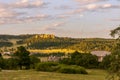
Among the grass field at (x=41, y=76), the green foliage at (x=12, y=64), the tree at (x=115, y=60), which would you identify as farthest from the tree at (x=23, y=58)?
the tree at (x=115, y=60)

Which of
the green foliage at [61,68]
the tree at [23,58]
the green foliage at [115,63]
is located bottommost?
the green foliage at [61,68]

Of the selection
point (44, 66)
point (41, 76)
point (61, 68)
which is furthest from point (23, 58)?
point (41, 76)

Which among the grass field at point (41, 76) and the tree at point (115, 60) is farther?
the grass field at point (41, 76)

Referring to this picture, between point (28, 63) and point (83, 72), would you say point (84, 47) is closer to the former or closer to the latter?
point (28, 63)

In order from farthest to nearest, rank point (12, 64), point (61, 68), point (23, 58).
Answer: point (23, 58), point (12, 64), point (61, 68)

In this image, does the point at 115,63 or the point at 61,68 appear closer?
the point at 115,63

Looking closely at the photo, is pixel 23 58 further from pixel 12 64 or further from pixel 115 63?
pixel 115 63

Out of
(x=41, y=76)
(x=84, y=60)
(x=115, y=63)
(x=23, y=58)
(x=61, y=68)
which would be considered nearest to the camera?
(x=115, y=63)

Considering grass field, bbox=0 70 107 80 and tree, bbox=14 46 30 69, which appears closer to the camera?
grass field, bbox=0 70 107 80

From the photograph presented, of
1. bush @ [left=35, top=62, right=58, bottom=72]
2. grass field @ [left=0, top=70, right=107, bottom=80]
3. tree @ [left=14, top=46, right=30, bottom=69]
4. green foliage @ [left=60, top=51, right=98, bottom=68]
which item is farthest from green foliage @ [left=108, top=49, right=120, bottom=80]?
green foliage @ [left=60, top=51, right=98, bottom=68]

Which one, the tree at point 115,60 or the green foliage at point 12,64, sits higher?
the tree at point 115,60

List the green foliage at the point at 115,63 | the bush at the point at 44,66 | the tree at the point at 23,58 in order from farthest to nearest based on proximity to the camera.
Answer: the tree at the point at 23,58 < the bush at the point at 44,66 < the green foliage at the point at 115,63

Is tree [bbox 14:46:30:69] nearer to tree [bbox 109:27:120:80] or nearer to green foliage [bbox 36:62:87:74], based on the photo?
green foliage [bbox 36:62:87:74]

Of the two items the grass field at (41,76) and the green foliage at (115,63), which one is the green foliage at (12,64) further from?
the green foliage at (115,63)
